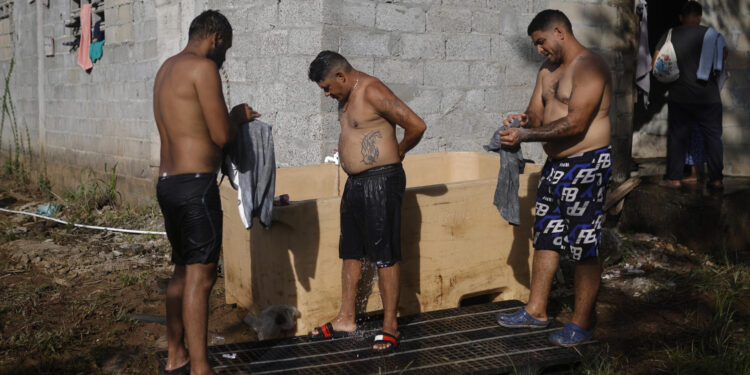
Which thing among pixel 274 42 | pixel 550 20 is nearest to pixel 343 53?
pixel 274 42

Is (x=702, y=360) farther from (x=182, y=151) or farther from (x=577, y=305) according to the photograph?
(x=182, y=151)

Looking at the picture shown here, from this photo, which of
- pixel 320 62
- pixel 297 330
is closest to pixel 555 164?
pixel 320 62

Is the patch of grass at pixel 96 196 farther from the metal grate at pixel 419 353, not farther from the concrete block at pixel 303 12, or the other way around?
the metal grate at pixel 419 353

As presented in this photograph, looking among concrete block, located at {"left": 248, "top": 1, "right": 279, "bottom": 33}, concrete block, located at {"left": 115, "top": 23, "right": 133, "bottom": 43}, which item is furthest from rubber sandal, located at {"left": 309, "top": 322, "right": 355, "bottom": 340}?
concrete block, located at {"left": 115, "top": 23, "right": 133, "bottom": 43}

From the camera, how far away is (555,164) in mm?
3980

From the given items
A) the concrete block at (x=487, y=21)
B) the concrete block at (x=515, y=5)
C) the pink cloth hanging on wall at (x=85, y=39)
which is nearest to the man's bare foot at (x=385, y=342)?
the concrete block at (x=487, y=21)

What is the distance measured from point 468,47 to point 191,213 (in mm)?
4037

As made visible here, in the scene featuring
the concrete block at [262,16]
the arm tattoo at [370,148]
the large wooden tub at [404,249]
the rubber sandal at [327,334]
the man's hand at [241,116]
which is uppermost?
the concrete block at [262,16]

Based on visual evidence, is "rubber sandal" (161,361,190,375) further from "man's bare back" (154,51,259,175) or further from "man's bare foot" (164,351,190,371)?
"man's bare back" (154,51,259,175)

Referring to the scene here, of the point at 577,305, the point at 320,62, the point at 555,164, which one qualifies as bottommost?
the point at 577,305

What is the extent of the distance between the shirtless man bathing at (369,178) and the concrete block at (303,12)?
1.88 m

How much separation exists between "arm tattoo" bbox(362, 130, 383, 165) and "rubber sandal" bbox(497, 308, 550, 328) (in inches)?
51.1

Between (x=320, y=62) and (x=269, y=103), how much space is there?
2193 millimetres

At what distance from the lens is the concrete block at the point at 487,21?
6531 mm
